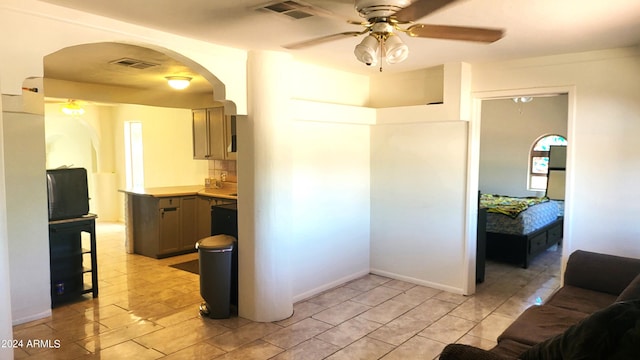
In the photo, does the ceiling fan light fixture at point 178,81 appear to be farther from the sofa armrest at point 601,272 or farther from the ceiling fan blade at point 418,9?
the sofa armrest at point 601,272

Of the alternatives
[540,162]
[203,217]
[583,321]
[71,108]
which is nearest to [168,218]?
[203,217]

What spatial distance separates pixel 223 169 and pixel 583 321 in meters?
6.25

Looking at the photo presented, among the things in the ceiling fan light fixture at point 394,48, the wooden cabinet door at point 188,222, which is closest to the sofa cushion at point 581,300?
the ceiling fan light fixture at point 394,48

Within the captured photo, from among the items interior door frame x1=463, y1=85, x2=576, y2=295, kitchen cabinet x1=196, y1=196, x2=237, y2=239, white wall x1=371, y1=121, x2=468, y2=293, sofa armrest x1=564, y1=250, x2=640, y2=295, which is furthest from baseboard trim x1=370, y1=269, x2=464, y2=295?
kitchen cabinet x1=196, y1=196, x2=237, y2=239

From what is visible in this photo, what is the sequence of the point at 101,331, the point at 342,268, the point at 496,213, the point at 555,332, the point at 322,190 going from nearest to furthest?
the point at 555,332
the point at 101,331
the point at 322,190
the point at 342,268
the point at 496,213

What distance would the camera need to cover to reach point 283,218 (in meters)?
3.99

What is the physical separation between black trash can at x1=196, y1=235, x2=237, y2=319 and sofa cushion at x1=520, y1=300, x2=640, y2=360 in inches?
116

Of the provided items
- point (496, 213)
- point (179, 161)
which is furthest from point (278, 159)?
point (179, 161)

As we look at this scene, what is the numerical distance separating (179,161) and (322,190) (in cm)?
430

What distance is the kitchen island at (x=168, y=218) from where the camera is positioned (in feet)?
20.5

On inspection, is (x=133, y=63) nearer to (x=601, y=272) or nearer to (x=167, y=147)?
(x=167, y=147)

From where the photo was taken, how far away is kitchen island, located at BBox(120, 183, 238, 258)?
6.25 meters

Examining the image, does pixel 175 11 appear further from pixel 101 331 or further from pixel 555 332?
pixel 555 332

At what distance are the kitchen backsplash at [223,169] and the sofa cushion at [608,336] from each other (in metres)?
5.91
